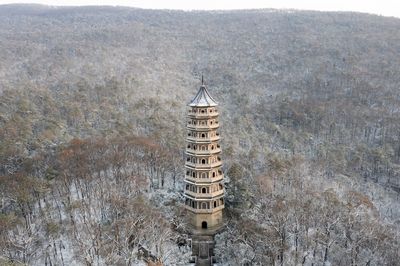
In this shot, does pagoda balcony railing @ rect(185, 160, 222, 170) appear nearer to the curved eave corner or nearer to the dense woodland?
Answer: the dense woodland

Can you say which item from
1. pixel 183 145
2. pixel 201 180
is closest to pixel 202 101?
pixel 201 180

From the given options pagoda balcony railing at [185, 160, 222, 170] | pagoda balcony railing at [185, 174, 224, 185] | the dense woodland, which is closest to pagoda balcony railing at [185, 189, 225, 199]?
pagoda balcony railing at [185, 174, 224, 185]

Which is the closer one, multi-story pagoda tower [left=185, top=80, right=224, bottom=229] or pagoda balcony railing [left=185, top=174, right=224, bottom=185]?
multi-story pagoda tower [left=185, top=80, right=224, bottom=229]

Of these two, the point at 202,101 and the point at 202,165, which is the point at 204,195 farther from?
the point at 202,101

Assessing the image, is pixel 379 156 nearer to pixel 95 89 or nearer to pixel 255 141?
pixel 255 141

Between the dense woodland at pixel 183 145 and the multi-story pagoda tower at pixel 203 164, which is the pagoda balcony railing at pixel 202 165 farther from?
the dense woodland at pixel 183 145
